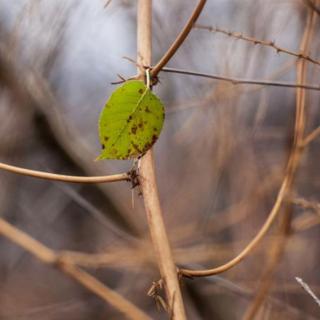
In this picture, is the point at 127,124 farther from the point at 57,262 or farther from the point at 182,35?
the point at 57,262

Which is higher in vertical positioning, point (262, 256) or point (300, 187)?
point (300, 187)

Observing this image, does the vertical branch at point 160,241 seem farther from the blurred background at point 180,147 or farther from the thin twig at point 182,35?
the blurred background at point 180,147

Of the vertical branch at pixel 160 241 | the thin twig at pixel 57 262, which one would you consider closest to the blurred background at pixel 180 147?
the thin twig at pixel 57 262

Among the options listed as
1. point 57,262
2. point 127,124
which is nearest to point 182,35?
point 127,124

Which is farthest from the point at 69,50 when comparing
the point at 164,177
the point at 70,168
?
the point at 164,177

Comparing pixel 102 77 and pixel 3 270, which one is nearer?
pixel 102 77

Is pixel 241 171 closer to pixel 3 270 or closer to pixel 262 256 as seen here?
pixel 262 256
